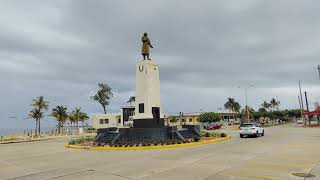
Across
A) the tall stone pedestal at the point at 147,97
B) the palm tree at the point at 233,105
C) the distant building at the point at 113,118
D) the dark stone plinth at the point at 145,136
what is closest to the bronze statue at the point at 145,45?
the tall stone pedestal at the point at 147,97

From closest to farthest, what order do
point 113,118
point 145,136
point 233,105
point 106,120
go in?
1. point 145,136
2. point 113,118
3. point 106,120
4. point 233,105

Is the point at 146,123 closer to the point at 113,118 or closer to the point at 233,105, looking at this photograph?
the point at 113,118

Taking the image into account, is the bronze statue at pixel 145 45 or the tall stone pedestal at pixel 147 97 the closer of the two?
the tall stone pedestal at pixel 147 97

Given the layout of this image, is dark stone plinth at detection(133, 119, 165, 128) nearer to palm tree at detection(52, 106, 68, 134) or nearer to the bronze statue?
the bronze statue

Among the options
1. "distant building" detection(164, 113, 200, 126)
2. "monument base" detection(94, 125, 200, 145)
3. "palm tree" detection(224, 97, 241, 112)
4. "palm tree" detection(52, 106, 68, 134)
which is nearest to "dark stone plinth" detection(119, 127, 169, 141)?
"monument base" detection(94, 125, 200, 145)

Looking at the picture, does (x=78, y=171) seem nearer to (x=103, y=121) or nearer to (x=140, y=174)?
(x=140, y=174)

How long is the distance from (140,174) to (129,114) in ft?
202

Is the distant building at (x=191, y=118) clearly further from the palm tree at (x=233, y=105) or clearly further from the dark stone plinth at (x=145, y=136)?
the dark stone plinth at (x=145, y=136)

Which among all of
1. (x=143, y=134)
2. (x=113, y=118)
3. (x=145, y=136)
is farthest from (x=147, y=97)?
(x=113, y=118)

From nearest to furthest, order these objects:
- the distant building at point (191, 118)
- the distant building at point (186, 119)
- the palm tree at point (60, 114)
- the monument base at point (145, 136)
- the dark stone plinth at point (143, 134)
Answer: the monument base at point (145, 136)
the dark stone plinth at point (143, 134)
the palm tree at point (60, 114)
the distant building at point (191, 118)
the distant building at point (186, 119)

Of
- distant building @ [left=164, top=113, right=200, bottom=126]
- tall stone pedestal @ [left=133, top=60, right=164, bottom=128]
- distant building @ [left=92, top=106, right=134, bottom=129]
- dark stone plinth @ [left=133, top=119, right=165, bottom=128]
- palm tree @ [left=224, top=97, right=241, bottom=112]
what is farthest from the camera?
palm tree @ [left=224, top=97, right=241, bottom=112]

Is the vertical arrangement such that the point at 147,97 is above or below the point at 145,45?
below

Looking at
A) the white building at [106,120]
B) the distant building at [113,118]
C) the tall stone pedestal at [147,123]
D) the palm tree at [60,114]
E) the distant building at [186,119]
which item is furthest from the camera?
the distant building at [186,119]

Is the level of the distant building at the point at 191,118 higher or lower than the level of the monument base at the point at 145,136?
higher
